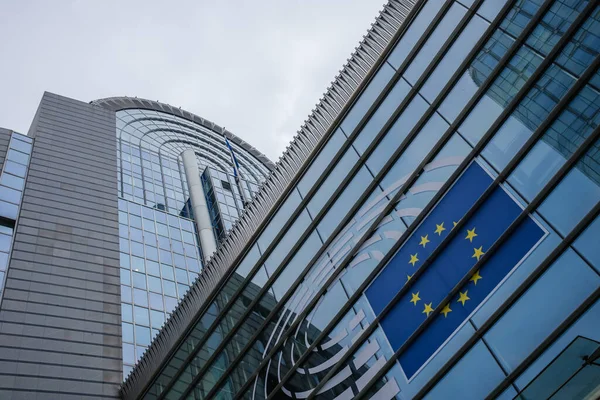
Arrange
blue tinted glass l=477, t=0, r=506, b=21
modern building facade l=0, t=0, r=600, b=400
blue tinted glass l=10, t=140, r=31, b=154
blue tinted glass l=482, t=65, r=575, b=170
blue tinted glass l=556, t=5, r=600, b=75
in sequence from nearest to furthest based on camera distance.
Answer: modern building facade l=0, t=0, r=600, b=400, blue tinted glass l=556, t=5, r=600, b=75, blue tinted glass l=482, t=65, r=575, b=170, blue tinted glass l=477, t=0, r=506, b=21, blue tinted glass l=10, t=140, r=31, b=154

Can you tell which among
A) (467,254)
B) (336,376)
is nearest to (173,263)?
(336,376)

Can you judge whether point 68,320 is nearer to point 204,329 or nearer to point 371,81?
point 204,329

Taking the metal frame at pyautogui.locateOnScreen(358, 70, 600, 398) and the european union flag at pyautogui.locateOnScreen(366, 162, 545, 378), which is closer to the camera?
the metal frame at pyautogui.locateOnScreen(358, 70, 600, 398)

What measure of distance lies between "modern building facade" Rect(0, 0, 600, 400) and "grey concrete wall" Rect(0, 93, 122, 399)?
111 millimetres

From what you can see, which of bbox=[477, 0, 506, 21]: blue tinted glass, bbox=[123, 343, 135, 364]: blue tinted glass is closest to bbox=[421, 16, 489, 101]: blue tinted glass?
bbox=[477, 0, 506, 21]: blue tinted glass

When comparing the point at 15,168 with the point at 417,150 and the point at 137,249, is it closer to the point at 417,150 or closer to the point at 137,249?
the point at 137,249

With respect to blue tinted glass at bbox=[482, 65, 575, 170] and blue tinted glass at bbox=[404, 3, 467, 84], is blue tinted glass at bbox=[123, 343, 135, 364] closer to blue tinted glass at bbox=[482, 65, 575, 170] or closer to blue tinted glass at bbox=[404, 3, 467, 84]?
blue tinted glass at bbox=[404, 3, 467, 84]

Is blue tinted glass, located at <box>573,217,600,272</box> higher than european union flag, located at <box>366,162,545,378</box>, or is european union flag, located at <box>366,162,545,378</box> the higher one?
blue tinted glass, located at <box>573,217,600,272</box>

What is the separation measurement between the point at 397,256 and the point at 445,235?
179cm

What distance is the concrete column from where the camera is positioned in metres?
47.4

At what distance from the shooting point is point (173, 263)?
41.8 m

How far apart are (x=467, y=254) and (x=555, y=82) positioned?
5200mm

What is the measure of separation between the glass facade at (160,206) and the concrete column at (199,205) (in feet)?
1.86

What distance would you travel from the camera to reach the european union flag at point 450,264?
15008mm
